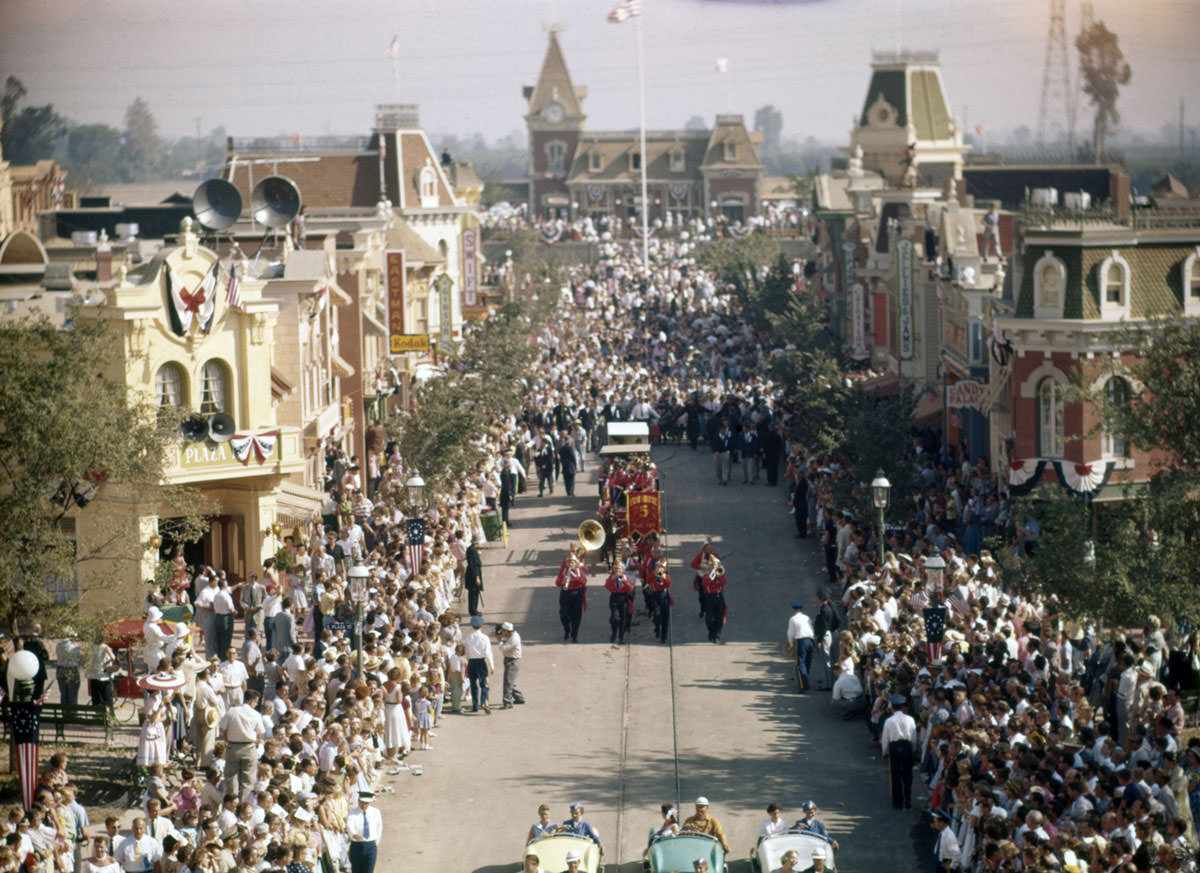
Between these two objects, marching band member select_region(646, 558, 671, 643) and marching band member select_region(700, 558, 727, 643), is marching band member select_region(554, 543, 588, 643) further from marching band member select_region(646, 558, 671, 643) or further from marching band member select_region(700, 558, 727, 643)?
marching band member select_region(700, 558, 727, 643)

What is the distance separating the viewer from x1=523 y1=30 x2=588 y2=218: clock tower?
5935 inches

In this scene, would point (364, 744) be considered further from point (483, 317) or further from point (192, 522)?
point (483, 317)

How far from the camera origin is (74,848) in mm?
19812

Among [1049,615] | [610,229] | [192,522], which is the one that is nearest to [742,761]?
[1049,615]

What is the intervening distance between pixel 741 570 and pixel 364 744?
1653 cm

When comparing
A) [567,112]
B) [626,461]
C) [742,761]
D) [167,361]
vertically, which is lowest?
[742,761]

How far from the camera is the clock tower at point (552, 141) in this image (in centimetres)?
15075

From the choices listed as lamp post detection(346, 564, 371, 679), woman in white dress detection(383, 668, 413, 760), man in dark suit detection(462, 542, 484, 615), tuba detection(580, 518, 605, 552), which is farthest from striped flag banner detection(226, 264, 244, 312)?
woman in white dress detection(383, 668, 413, 760)

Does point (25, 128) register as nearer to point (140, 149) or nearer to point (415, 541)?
point (140, 149)

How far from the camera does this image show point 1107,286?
119 ft

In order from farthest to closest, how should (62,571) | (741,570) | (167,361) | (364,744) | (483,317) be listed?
1. (483,317)
2. (741,570)
3. (167,361)
4. (62,571)
5. (364,744)

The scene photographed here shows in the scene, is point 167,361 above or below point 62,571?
above

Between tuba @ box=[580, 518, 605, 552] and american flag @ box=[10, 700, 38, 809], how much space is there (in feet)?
53.3

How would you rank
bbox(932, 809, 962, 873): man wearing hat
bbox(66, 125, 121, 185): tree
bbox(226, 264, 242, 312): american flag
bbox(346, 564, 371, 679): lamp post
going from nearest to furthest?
bbox(932, 809, 962, 873): man wearing hat < bbox(346, 564, 371, 679): lamp post < bbox(226, 264, 242, 312): american flag < bbox(66, 125, 121, 185): tree
